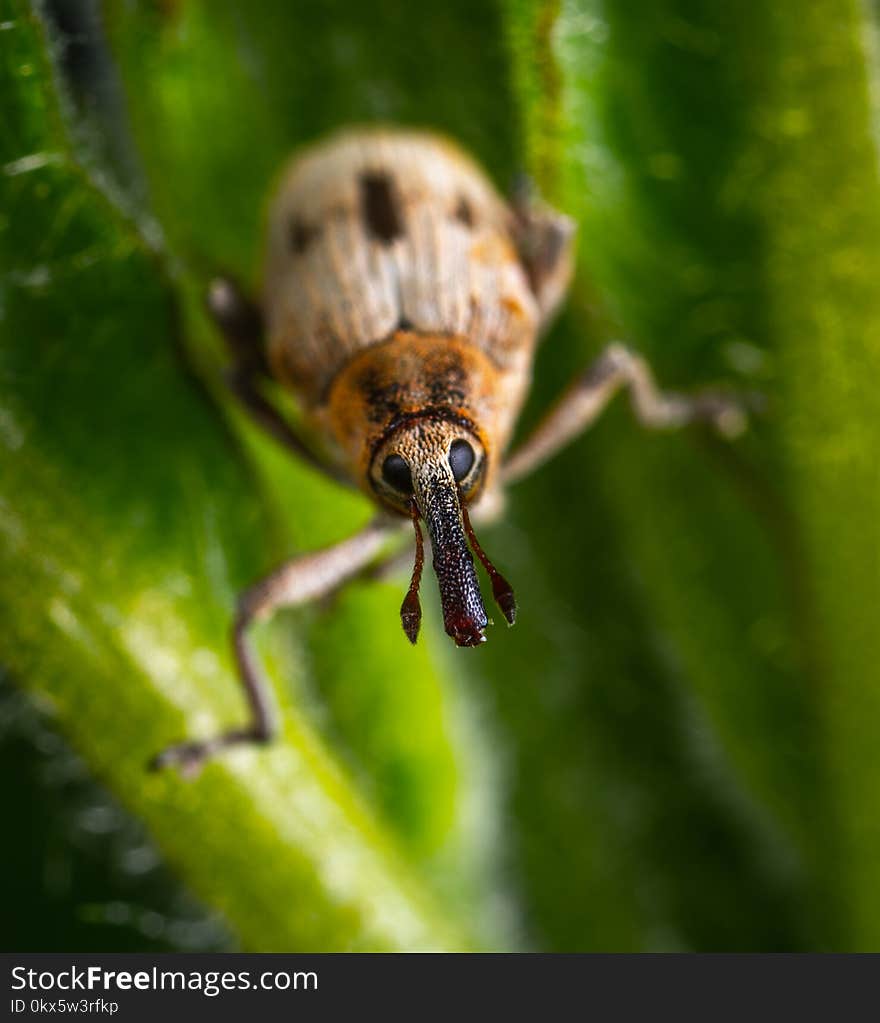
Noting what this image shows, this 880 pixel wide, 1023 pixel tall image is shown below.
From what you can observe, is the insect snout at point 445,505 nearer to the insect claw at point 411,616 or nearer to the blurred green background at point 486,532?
the insect claw at point 411,616

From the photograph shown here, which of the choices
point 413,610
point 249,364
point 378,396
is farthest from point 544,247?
point 413,610

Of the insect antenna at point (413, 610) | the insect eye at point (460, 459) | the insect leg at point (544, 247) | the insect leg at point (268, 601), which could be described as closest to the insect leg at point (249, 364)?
the insect leg at point (268, 601)

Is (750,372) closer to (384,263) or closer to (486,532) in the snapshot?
(486,532)

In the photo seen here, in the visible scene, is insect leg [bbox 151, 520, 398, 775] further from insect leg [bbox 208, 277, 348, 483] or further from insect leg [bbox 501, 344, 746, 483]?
insect leg [bbox 501, 344, 746, 483]

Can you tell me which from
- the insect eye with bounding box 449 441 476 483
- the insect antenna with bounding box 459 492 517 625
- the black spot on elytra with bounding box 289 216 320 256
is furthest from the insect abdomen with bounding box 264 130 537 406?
the insect antenna with bounding box 459 492 517 625

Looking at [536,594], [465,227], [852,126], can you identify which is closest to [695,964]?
[536,594]
